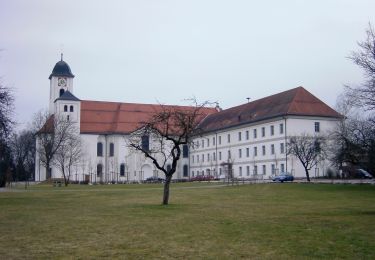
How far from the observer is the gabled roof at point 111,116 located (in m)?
94.8

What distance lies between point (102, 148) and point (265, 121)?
34.3 metres

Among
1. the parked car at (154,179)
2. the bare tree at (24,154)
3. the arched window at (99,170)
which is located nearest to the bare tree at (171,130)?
the parked car at (154,179)

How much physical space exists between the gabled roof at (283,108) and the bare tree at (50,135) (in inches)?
1019

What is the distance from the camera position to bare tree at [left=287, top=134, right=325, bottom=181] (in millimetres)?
59531

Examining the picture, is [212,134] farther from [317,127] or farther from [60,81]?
[60,81]

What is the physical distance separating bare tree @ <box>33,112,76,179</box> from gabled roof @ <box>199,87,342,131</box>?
25877 millimetres

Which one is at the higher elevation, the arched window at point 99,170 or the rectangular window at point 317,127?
the rectangular window at point 317,127

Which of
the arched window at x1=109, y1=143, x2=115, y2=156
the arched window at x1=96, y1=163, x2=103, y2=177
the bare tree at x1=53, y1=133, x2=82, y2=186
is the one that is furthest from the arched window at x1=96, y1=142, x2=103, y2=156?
the bare tree at x1=53, y1=133, x2=82, y2=186

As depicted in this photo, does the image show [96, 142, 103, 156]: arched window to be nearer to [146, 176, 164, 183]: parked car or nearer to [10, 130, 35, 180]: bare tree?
[146, 176, 164, 183]: parked car

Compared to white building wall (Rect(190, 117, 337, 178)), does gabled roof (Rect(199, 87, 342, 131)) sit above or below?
above

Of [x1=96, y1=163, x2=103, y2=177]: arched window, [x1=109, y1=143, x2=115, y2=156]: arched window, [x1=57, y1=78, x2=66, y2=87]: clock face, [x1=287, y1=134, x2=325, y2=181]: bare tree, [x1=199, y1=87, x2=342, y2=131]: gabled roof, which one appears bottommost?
[x1=96, y1=163, x2=103, y2=177]: arched window

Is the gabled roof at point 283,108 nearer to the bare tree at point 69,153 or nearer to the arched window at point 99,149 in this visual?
the arched window at point 99,149

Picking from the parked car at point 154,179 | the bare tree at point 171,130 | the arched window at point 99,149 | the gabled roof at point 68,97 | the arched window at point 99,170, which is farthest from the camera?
the arched window at point 99,149

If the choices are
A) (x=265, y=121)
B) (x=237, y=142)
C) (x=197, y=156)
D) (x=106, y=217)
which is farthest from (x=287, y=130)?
(x=106, y=217)
